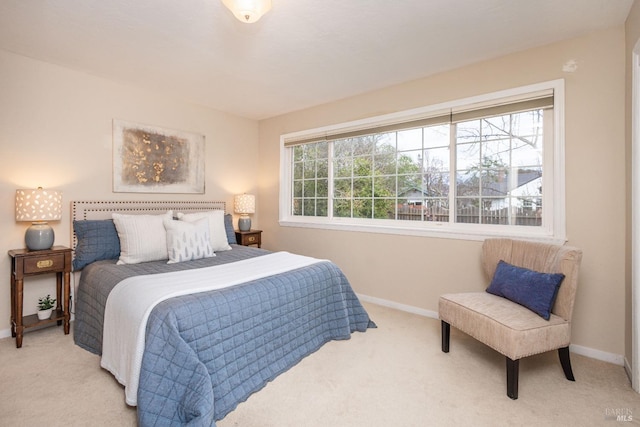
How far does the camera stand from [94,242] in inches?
110

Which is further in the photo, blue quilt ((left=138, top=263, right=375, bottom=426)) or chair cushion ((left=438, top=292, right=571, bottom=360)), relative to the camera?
chair cushion ((left=438, top=292, right=571, bottom=360))

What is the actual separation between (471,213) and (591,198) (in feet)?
2.82

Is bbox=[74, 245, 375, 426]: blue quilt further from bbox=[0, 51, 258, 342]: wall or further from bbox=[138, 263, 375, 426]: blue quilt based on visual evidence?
bbox=[0, 51, 258, 342]: wall

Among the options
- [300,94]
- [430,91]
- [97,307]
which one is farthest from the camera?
A: [300,94]

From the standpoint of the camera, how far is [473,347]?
2426 mm

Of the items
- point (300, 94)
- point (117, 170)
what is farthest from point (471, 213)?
point (117, 170)

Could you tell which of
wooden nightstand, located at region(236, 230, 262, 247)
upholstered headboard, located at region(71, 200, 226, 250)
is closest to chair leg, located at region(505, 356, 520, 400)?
wooden nightstand, located at region(236, 230, 262, 247)

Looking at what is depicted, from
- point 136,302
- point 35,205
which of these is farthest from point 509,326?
point 35,205

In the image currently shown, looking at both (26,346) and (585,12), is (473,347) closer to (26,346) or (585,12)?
(585,12)

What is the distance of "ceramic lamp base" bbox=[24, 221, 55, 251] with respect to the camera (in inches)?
101

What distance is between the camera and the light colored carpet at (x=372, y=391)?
5.35 ft

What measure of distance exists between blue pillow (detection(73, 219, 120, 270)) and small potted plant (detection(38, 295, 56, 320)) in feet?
1.24

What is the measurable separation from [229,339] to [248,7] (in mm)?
1873

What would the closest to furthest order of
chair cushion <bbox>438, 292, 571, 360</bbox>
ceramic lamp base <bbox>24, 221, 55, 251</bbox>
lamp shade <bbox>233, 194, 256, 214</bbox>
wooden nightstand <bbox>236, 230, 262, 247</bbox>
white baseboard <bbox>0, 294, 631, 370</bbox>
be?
chair cushion <bbox>438, 292, 571, 360</bbox>
white baseboard <bbox>0, 294, 631, 370</bbox>
ceramic lamp base <bbox>24, 221, 55, 251</bbox>
wooden nightstand <bbox>236, 230, 262, 247</bbox>
lamp shade <bbox>233, 194, 256, 214</bbox>
